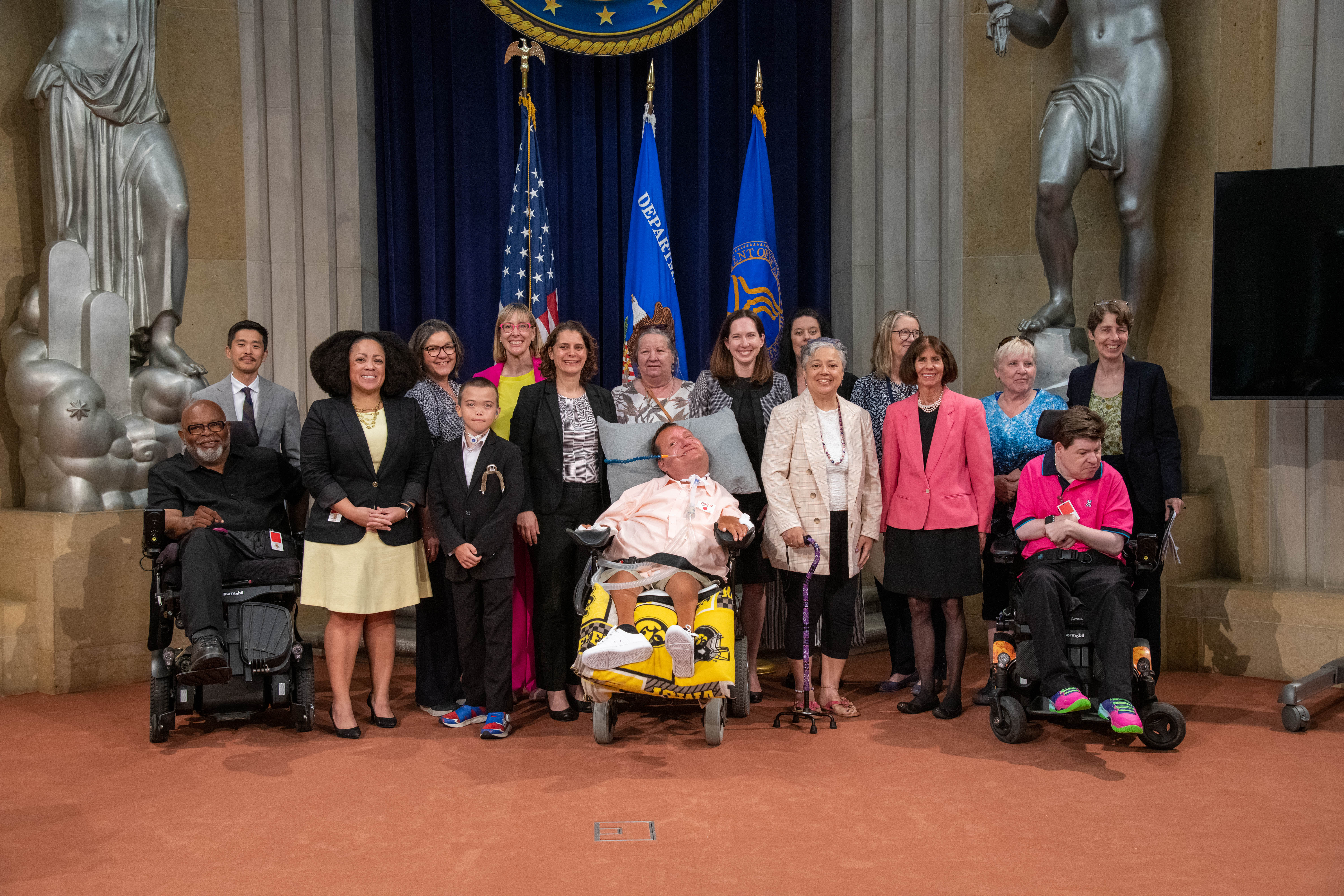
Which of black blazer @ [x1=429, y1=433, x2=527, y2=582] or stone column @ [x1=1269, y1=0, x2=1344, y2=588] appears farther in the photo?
stone column @ [x1=1269, y1=0, x2=1344, y2=588]

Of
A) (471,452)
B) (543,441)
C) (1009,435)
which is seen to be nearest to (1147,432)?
(1009,435)

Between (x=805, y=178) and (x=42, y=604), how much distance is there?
4914 mm

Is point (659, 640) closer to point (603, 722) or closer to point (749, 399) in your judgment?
point (603, 722)

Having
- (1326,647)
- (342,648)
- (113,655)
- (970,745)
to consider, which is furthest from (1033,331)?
(113,655)

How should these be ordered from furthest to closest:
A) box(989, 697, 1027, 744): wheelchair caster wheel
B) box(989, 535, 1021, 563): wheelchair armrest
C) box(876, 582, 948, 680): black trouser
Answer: box(876, 582, 948, 680): black trouser
box(989, 535, 1021, 563): wheelchair armrest
box(989, 697, 1027, 744): wheelchair caster wheel

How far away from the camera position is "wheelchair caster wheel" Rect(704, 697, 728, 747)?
12.5 ft

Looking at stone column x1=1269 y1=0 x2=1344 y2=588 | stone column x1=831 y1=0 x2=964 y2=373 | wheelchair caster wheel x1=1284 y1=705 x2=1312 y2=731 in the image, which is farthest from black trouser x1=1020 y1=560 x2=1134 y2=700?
stone column x1=831 y1=0 x2=964 y2=373

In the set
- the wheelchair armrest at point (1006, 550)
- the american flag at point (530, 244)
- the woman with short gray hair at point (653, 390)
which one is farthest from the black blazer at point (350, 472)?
the american flag at point (530, 244)

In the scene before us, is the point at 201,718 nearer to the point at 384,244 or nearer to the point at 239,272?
the point at 239,272

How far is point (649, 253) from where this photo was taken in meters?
6.56

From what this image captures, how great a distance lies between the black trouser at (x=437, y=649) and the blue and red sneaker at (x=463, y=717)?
20 cm

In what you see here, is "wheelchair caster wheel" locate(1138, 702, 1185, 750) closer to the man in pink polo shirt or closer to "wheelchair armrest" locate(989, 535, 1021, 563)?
the man in pink polo shirt

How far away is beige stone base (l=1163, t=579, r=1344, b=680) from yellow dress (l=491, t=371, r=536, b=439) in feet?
10.7

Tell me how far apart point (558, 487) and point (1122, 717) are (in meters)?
2.24
